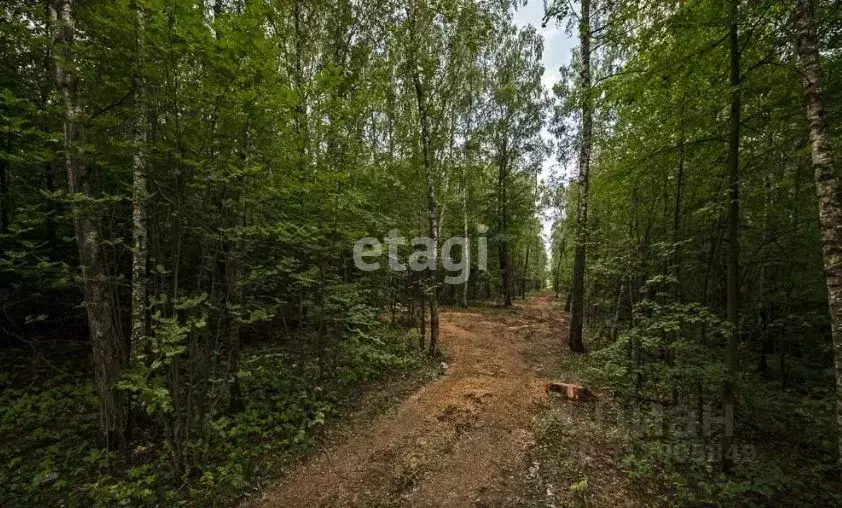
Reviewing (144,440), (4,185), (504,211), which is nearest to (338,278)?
(144,440)

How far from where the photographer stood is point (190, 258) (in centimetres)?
665

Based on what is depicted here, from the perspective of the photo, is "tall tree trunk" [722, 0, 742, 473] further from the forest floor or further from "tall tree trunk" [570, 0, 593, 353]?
"tall tree trunk" [570, 0, 593, 353]

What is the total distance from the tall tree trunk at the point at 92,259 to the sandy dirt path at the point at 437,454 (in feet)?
8.91

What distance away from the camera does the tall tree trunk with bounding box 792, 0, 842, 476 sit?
3594 millimetres

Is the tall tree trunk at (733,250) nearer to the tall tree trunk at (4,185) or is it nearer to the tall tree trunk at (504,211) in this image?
the tall tree trunk at (4,185)

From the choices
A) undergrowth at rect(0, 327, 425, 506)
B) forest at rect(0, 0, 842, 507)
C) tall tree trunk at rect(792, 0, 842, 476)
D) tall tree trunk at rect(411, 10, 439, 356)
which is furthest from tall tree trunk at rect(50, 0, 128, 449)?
tall tree trunk at rect(792, 0, 842, 476)

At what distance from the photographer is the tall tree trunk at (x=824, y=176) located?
11.8 ft

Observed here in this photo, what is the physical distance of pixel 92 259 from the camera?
4855 mm

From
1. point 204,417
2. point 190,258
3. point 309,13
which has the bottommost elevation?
point 204,417

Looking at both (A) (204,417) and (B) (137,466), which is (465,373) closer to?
(A) (204,417)

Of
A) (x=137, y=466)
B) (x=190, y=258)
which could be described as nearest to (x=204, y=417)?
(x=137, y=466)

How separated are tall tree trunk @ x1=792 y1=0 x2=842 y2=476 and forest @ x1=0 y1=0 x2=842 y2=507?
0.02 meters

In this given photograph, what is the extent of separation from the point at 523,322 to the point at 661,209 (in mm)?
9276

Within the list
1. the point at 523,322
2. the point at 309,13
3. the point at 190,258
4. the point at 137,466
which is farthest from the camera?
the point at 523,322
